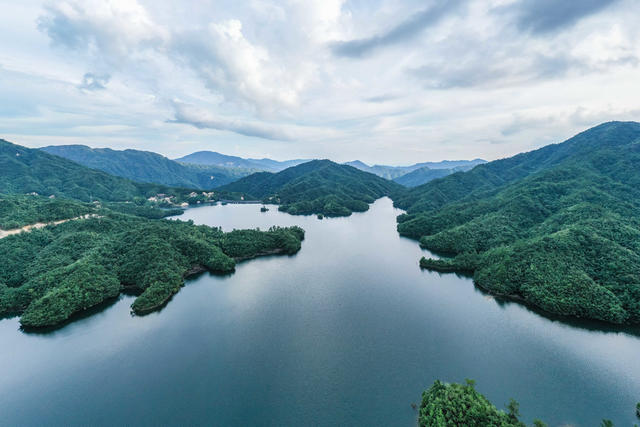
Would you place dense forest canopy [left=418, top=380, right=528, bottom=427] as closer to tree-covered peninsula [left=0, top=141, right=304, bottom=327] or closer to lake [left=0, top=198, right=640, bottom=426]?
lake [left=0, top=198, right=640, bottom=426]

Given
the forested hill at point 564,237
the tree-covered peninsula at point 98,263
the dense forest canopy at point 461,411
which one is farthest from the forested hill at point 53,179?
the dense forest canopy at point 461,411

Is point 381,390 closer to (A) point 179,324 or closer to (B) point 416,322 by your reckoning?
A: (B) point 416,322

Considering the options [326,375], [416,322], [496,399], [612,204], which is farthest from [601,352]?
[612,204]

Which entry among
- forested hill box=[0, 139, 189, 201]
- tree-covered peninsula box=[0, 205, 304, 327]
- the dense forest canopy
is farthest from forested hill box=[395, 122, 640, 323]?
forested hill box=[0, 139, 189, 201]

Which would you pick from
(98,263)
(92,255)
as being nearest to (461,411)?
(98,263)

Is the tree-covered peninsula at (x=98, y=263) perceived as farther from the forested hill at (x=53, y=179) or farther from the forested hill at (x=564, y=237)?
the forested hill at (x=53, y=179)
